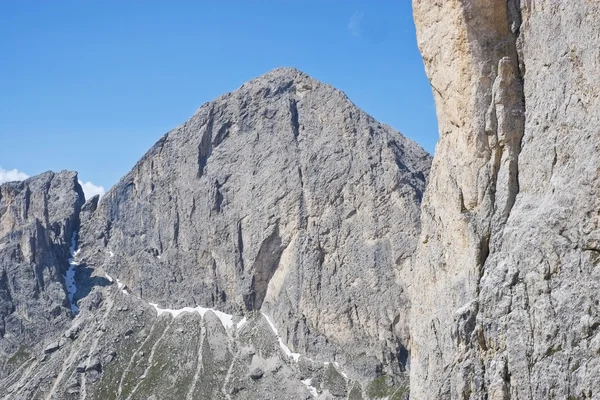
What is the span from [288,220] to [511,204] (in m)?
124

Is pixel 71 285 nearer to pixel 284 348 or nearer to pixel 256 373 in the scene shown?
pixel 284 348

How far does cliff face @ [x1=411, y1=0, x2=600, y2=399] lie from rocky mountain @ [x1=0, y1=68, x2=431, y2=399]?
9363cm

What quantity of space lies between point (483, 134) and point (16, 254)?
547 feet

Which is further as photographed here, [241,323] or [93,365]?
[241,323]

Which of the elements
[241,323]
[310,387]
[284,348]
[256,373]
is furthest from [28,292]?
[310,387]

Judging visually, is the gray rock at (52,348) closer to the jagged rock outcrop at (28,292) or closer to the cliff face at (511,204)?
the jagged rock outcrop at (28,292)

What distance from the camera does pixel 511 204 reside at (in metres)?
41.4

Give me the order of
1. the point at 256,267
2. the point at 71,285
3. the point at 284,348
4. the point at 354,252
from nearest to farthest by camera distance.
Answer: the point at 284,348, the point at 354,252, the point at 256,267, the point at 71,285

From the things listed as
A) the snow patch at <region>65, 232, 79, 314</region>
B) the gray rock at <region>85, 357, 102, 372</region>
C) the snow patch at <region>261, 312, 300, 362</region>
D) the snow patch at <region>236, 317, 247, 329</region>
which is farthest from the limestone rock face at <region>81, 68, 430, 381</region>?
the gray rock at <region>85, 357, 102, 372</region>

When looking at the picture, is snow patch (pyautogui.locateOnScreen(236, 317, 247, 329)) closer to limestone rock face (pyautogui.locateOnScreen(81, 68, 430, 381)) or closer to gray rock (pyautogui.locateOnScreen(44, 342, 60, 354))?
limestone rock face (pyautogui.locateOnScreen(81, 68, 430, 381))

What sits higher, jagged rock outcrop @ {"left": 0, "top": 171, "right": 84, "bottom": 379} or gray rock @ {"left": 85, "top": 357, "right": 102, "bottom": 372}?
jagged rock outcrop @ {"left": 0, "top": 171, "right": 84, "bottom": 379}

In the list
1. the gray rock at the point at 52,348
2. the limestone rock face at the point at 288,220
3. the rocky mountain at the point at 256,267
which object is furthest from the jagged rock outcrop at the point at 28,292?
the limestone rock face at the point at 288,220

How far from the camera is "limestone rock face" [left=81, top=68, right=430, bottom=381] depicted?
152 m

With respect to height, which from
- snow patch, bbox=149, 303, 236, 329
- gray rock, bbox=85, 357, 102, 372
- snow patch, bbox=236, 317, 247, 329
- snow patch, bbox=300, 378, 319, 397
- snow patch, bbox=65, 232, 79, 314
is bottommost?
snow patch, bbox=300, 378, 319, 397
